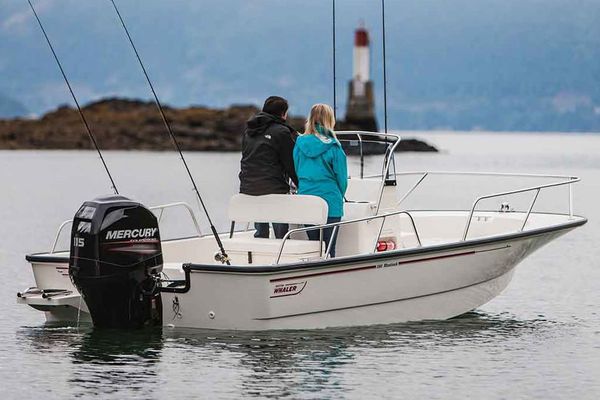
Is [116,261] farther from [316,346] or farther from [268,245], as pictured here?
[316,346]

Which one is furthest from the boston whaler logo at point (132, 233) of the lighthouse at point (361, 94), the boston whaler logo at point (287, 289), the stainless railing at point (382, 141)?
the lighthouse at point (361, 94)

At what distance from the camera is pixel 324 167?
12453 mm

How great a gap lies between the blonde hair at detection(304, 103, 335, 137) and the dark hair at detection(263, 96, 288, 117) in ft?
0.79

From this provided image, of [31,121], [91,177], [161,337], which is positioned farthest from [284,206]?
[31,121]

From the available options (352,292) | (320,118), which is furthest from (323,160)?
(352,292)

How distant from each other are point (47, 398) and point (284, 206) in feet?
9.96

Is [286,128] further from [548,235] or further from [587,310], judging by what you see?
[587,310]

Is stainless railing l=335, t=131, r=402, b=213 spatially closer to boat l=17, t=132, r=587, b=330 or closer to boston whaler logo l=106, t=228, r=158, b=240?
boat l=17, t=132, r=587, b=330

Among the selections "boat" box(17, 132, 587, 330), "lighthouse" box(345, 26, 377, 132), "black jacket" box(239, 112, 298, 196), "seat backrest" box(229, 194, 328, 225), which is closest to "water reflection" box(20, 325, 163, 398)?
"boat" box(17, 132, 587, 330)

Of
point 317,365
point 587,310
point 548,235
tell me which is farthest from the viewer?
point 587,310

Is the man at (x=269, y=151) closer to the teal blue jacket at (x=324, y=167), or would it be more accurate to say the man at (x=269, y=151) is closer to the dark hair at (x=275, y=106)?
the dark hair at (x=275, y=106)

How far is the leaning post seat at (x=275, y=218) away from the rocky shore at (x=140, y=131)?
8096 centimetres

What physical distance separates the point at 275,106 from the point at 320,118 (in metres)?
0.40

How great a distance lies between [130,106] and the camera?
119 metres
